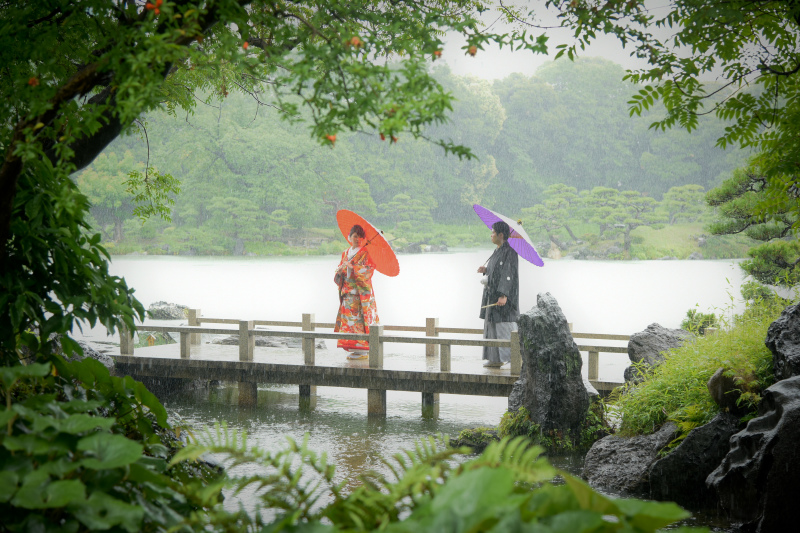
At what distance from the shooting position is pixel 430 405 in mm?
8398

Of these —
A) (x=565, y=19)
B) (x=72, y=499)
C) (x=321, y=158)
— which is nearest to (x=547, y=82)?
(x=321, y=158)

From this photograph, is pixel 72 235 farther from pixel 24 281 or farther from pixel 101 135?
pixel 101 135


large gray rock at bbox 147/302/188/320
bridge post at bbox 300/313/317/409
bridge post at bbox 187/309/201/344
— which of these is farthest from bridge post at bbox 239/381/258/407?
large gray rock at bbox 147/302/188/320

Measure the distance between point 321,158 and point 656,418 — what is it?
23987mm

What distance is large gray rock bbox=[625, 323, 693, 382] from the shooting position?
6.61 metres

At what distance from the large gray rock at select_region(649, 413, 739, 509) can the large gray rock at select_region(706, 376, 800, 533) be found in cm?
30

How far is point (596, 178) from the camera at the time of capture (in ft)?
96.4

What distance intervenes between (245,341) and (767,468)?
6.45 metres

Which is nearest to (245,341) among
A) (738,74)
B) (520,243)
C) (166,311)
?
(520,243)

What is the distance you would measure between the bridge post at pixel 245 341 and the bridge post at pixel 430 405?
7.90ft

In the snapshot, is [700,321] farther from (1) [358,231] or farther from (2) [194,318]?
(2) [194,318]

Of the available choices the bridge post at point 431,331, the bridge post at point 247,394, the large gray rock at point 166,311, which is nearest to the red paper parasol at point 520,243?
the bridge post at point 431,331

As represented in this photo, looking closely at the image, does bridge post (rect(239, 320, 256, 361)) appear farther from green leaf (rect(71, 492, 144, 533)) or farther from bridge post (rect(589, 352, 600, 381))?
green leaf (rect(71, 492, 144, 533))

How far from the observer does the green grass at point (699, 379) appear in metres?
4.51
